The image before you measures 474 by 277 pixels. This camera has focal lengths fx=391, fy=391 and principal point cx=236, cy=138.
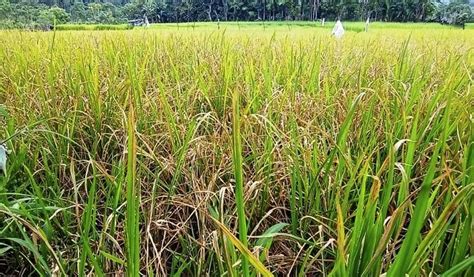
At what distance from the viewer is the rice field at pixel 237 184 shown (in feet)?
1.39

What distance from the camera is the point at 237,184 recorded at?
34 centimetres

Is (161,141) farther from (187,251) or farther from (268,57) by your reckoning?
(268,57)

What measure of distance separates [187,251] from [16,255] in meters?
0.27

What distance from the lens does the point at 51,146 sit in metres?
0.85

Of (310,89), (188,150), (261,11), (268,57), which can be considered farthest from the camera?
(261,11)

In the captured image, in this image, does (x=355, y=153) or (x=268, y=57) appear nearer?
(x=355, y=153)

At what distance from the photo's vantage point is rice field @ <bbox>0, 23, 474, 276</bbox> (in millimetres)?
423

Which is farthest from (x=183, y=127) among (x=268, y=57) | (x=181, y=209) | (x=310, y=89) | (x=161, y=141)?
(x=268, y=57)

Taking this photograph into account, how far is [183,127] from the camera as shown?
0.89 meters

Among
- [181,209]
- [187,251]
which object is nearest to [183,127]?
[181,209]

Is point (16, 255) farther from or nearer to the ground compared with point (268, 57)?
nearer to the ground

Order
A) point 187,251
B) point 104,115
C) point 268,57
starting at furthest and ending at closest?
point 268,57 → point 104,115 → point 187,251

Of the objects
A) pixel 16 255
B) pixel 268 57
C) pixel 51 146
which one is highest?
pixel 268 57

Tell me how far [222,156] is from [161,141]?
184 mm
